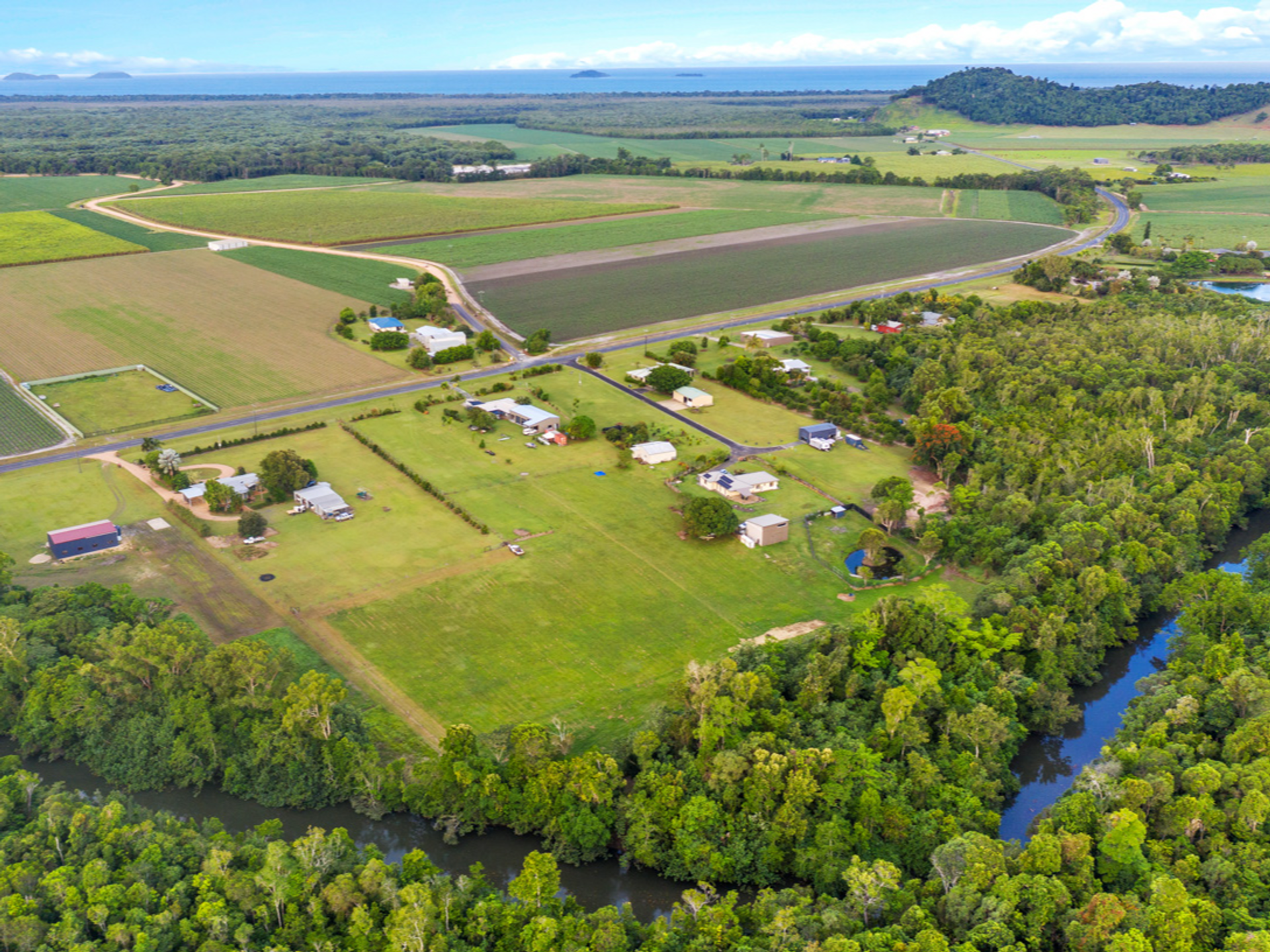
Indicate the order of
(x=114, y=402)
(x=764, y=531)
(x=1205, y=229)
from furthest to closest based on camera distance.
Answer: (x=1205, y=229) < (x=114, y=402) < (x=764, y=531)

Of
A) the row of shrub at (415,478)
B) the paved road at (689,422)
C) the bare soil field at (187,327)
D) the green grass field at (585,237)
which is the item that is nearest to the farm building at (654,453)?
the paved road at (689,422)

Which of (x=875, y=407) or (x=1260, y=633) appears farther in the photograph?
(x=875, y=407)

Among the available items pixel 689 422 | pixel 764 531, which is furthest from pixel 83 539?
pixel 689 422

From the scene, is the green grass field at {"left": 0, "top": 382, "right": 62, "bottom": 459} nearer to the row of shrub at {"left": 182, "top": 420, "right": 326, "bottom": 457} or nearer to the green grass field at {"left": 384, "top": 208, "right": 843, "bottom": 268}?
the row of shrub at {"left": 182, "top": 420, "right": 326, "bottom": 457}

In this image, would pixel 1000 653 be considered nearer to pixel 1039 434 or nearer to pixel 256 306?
pixel 1039 434

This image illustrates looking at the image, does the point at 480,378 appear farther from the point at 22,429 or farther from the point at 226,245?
the point at 226,245

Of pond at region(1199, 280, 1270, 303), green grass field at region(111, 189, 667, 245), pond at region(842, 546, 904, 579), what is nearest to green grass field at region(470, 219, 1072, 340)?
pond at region(1199, 280, 1270, 303)

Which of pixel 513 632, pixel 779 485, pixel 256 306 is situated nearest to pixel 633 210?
pixel 256 306
